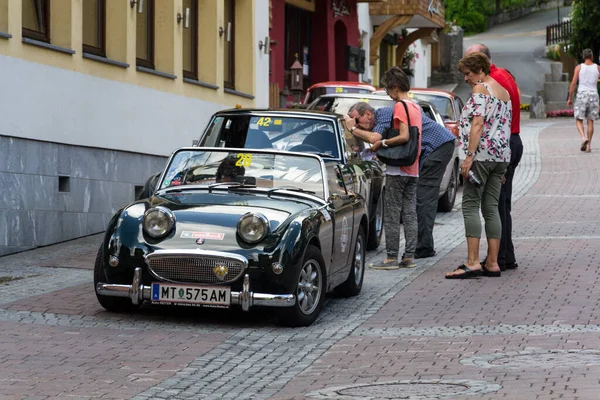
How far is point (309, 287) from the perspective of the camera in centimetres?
976

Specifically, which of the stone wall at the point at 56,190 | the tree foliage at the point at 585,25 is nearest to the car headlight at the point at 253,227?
the stone wall at the point at 56,190

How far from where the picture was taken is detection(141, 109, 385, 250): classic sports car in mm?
12844

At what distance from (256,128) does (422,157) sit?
1934mm

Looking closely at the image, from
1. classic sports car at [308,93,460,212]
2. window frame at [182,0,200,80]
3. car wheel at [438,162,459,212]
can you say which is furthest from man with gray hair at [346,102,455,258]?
window frame at [182,0,200,80]

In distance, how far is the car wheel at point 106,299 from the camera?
31.9ft

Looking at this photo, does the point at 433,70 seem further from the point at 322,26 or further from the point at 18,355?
the point at 18,355

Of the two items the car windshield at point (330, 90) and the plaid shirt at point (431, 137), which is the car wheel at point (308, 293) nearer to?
the plaid shirt at point (431, 137)

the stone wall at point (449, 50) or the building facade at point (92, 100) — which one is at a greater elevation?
the stone wall at point (449, 50)

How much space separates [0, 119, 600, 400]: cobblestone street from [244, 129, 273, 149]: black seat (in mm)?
1755

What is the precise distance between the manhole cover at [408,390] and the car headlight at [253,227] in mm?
2213

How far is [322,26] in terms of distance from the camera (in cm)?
3472

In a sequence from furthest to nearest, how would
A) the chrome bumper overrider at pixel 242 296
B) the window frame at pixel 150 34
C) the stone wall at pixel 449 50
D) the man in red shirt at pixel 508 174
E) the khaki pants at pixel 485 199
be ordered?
the stone wall at pixel 449 50
the window frame at pixel 150 34
the man in red shirt at pixel 508 174
the khaki pants at pixel 485 199
the chrome bumper overrider at pixel 242 296

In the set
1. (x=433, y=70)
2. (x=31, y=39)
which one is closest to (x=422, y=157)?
(x=31, y=39)

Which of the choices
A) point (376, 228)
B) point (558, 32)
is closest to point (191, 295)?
point (376, 228)
